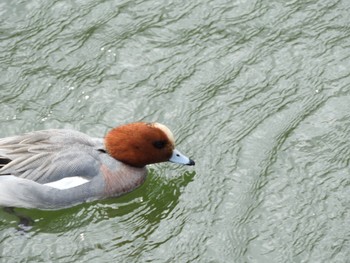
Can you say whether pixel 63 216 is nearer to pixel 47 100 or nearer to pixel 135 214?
pixel 135 214

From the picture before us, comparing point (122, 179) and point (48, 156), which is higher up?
point (48, 156)

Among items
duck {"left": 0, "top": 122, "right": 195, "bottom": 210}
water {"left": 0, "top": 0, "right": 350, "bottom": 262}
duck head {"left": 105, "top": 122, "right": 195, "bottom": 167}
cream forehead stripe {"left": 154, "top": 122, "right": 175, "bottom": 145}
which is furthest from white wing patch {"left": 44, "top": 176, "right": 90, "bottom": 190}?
cream forehead stripe {"left": 154, "top": 122, "right": 175, "bottom": 145}

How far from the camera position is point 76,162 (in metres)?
9.93

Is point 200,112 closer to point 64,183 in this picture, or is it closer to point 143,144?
point 143,144

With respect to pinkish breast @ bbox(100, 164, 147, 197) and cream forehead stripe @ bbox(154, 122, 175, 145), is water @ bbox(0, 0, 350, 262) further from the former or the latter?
cream forehead stripe @ bbox(154, 122, 175, 145)

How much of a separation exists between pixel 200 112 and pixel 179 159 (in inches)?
42.1

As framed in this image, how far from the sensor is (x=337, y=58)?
11.8 m

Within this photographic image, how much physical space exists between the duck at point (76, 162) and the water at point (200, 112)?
21 cm

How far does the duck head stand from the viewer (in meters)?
10.2

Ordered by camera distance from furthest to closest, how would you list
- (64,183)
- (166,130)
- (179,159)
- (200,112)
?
1. (200,112)
2. (179,159)
3. (166,130)
4. (64,183)

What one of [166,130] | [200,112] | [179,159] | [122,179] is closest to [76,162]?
[122,179]

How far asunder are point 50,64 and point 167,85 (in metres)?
1.58

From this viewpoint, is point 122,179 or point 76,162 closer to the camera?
point 76,162

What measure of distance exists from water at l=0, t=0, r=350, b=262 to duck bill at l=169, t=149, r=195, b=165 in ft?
1.02
